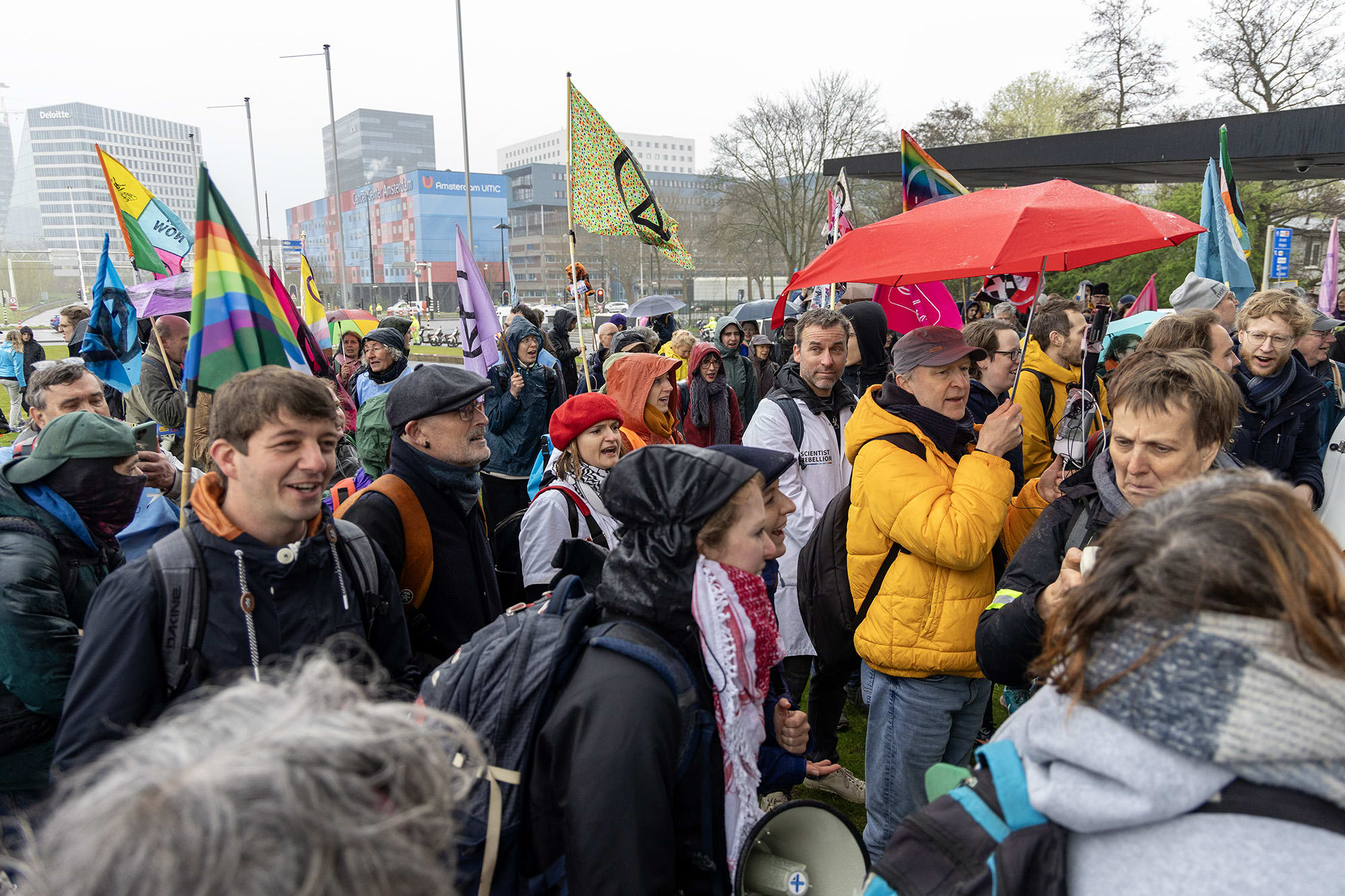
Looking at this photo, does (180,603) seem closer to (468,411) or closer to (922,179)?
(468,411)

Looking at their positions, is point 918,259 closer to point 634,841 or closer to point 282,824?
point 634,841

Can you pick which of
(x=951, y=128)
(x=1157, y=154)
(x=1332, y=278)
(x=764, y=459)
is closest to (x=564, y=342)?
(x=764, y=459)

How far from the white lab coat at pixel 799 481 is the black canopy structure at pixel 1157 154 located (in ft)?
34.0

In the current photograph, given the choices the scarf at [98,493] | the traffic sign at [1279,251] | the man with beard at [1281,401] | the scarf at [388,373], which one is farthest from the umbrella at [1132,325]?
the traffic sign at [1279,251]

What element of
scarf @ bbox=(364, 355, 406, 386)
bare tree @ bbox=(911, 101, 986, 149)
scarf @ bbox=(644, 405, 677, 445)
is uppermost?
bare tree @ bbox=(911, 101, 986, 149)

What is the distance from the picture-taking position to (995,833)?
1130 mm

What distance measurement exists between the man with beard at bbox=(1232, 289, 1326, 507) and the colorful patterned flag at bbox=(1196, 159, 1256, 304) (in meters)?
2.09

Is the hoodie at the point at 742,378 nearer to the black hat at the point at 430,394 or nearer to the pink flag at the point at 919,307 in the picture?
the pink flag at the point at 919,307

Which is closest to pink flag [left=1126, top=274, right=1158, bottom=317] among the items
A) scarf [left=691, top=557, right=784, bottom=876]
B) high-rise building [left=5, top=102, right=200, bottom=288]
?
scarf [left=691, top=557, right=784, bottom=876]

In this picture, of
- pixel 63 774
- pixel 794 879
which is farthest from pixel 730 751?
pixel 63 774

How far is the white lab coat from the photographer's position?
415 cm

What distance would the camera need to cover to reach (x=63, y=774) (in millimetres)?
1820

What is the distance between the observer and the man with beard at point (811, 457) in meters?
4.09

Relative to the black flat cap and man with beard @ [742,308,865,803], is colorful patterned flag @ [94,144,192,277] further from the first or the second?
man with beard @ [742,308,865,803]
